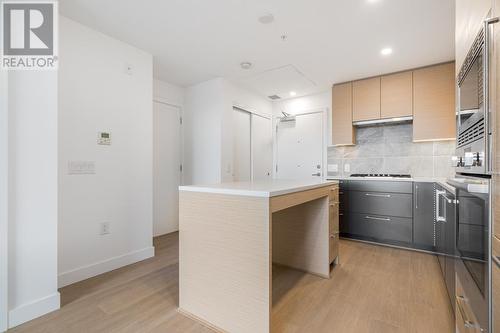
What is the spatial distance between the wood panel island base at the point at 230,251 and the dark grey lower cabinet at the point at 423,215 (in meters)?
1.79

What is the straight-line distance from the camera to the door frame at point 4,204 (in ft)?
4.83

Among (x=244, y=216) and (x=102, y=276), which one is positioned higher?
(x=244, y=216)

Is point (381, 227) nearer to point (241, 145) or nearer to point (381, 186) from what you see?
point (381, 186)

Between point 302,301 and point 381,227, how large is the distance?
6.19 feet

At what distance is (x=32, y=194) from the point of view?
5.31ft

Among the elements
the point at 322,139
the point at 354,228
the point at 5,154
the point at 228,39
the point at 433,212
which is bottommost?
Result: the point at 354,228

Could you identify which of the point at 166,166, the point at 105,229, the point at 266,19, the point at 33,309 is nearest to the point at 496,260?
the point at 266,19

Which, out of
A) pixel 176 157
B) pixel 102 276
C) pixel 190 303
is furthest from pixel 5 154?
pixel 176 157

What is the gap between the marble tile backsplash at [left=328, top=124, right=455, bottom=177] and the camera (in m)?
3.27

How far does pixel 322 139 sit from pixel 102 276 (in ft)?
12.5

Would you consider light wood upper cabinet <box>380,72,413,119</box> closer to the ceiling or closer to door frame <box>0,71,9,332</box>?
the ceiling

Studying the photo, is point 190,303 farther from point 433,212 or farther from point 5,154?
point 433,212

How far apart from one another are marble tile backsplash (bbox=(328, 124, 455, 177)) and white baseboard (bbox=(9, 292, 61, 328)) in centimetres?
392

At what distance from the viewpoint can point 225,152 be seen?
3.65 m
